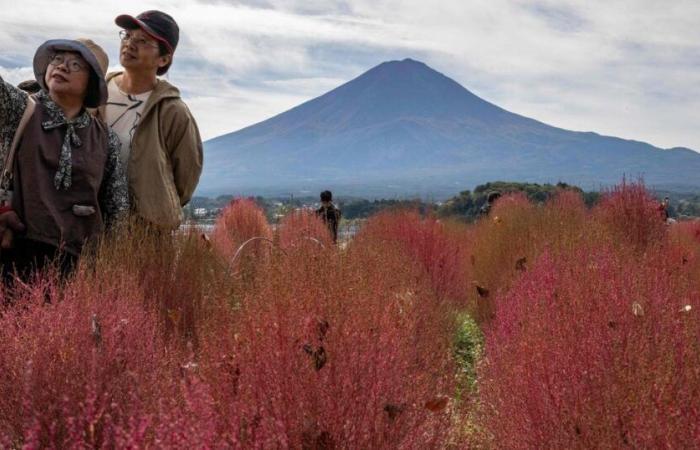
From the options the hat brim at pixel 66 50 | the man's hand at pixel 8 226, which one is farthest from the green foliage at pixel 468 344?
the man's hand at pixel 8 226

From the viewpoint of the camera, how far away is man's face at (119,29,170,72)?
3.70 metres

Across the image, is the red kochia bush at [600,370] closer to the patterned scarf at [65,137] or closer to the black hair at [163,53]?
the patterned scarf at [65,137]

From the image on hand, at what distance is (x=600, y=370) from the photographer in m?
2.89

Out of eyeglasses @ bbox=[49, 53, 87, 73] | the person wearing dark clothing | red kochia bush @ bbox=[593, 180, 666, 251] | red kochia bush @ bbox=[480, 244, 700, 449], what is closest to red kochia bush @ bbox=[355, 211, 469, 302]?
red kochia bush @ bbox=[593, 180, 666, 251]

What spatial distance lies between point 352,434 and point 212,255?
2.34m

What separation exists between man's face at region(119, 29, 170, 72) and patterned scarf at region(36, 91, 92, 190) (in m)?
0.52

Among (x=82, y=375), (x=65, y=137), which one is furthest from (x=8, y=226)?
(x=82, y=375)

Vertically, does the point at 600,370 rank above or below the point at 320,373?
below

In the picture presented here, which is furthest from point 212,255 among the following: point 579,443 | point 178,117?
point 579,443

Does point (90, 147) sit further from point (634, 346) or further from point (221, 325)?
point (634, 346)

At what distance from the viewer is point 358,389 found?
2.41 m

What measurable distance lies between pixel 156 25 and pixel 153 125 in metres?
0.52

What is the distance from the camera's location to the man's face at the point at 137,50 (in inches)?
145

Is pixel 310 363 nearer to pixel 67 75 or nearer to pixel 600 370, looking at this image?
pixel 600 370
